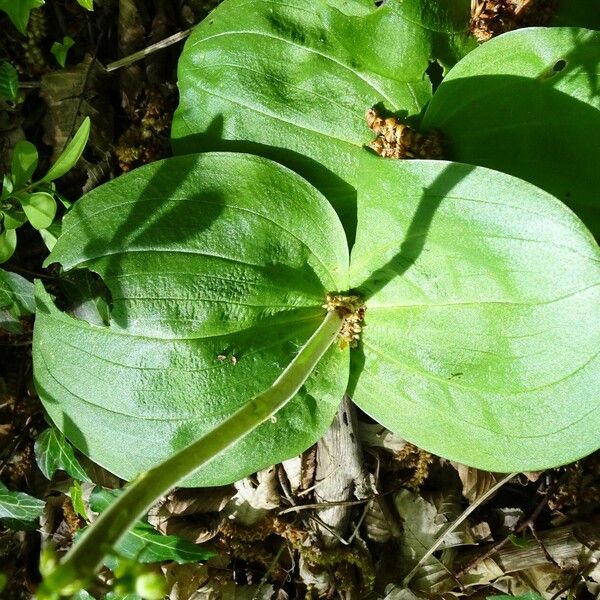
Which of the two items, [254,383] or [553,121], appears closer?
[553,121]

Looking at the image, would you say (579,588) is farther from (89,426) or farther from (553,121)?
(89,426)

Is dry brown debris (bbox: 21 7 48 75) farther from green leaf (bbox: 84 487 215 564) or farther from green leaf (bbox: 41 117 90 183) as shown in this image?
green leaf (bbox: 84 487 215 564)

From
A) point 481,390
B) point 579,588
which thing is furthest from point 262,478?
point 579,588

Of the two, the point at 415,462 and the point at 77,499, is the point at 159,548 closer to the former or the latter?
the point at 77,499

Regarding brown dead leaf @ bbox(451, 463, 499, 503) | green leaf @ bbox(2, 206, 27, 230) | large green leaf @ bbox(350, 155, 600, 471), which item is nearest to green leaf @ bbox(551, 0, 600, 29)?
large green leaf @ bbox(350, 155, 600, 471)

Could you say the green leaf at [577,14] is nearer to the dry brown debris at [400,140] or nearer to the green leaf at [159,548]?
the dry brown debris at [400,140]

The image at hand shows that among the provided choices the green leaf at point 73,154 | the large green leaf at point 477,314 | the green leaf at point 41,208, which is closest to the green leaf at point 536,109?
the large green leaf at point 477,314

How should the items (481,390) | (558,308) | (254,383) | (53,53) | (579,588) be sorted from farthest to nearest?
(53,53) → (579,588) → (254,383) → (481,390) → (558,308)
